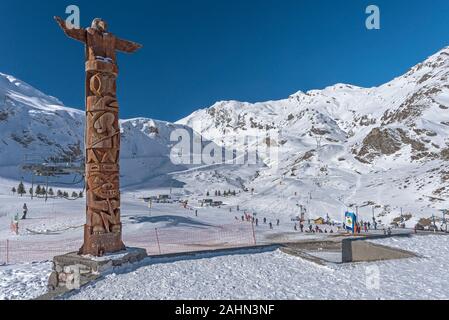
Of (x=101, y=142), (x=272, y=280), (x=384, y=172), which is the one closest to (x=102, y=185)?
(x=101, y=142)

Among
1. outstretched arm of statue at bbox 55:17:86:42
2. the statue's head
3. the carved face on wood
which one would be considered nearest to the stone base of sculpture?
the carved face on wood

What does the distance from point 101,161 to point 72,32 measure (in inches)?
159

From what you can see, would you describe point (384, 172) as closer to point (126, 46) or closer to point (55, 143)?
point (126, 46)

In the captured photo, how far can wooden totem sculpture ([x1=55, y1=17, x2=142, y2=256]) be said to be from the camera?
1132cm

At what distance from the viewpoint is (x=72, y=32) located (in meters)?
11.5

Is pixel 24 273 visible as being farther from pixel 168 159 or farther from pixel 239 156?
pixel 239 156

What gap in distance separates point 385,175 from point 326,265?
8113 cm

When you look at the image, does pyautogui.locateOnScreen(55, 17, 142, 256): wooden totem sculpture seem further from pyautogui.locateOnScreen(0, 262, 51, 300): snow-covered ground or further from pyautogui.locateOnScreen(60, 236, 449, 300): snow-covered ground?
pyautogui.locateOnScreen(0, 262, 51, 300): snow-covered ground

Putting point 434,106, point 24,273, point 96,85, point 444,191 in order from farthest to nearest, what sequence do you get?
point 434,106 < point 444,191 < point 24,273 < point 96,85

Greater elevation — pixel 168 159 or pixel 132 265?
pixel 168 159

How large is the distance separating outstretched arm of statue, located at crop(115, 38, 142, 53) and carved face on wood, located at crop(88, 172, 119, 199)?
4.33m

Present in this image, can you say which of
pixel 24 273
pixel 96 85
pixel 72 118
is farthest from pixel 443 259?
pixel 72 118
